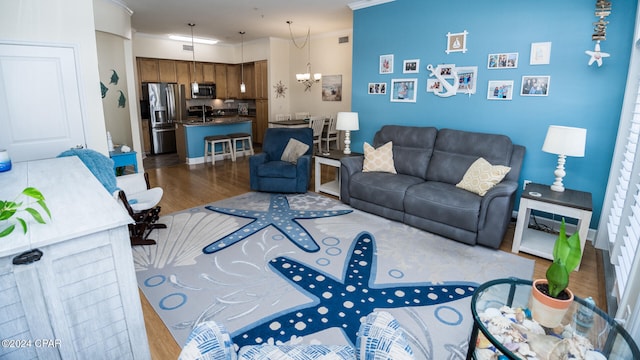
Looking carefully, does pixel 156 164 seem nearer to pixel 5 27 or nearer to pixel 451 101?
pixel 5 27

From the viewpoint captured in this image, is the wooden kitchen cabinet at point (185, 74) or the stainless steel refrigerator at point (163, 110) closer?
the stainless steel refrigerator at point (163, 110)

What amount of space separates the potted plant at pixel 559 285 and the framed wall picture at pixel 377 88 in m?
3.68

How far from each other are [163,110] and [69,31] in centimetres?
467

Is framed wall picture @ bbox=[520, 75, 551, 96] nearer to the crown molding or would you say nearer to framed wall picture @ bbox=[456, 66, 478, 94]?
framed wall picture @ bbox=[456, 66, 478, 94]

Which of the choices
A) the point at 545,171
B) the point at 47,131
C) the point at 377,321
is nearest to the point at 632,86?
the point at 545,171

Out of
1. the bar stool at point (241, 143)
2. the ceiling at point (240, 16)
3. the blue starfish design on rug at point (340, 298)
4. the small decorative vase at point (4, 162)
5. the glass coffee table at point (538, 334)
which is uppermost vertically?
the ceiling at point (240, 16)

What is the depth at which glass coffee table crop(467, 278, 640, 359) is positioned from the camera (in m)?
1.29

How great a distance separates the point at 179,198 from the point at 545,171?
A: 4.54 meters

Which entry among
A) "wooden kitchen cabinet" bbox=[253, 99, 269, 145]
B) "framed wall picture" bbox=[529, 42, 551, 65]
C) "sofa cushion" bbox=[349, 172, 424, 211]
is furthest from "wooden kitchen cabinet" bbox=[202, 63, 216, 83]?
"framed wall picture" bbox=[529, 42, 551, 65]

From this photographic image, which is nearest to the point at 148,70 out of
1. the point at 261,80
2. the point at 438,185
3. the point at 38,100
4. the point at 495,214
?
the point at 261,80

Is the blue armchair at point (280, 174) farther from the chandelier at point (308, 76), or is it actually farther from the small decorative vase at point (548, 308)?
the small decorative vase at point (548, 308)

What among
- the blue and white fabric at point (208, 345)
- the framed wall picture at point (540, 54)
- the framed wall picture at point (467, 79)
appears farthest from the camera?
the framed wall picture at point (467, 79)

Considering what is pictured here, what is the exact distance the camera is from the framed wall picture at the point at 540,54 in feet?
10.9

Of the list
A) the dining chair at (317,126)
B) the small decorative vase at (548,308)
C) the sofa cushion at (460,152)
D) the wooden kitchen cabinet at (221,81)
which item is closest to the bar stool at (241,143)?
the dining chair at (317,126)
